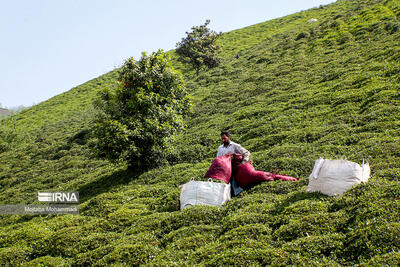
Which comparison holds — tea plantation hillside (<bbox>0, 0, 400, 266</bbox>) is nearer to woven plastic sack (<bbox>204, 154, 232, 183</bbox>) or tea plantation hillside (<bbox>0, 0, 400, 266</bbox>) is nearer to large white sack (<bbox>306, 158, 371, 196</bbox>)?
large white sack (<bbox>306, 158, 371, 196</bbox>)

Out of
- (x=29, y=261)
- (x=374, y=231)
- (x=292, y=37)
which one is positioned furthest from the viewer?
(x=292, y=37)

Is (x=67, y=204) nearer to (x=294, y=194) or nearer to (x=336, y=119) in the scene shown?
(x=294, y=194)

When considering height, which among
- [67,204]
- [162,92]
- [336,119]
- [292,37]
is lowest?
[67,204]

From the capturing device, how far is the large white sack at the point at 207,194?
958 centimetres

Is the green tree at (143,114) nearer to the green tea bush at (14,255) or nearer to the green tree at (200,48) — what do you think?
the green tea bush at (14,255)

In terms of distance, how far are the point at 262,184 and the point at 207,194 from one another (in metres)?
2.27

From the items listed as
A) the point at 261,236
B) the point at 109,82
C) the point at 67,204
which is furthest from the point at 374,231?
the point at 109,82

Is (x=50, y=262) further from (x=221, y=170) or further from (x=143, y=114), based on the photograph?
(x=143, y=114)

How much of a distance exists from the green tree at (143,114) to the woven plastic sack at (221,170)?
6605 millimetres

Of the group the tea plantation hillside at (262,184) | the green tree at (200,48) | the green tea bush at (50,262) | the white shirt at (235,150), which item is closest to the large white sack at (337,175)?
the tea plantation hillside at (262,184)

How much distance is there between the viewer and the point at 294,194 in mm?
8914

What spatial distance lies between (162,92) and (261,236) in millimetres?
11966

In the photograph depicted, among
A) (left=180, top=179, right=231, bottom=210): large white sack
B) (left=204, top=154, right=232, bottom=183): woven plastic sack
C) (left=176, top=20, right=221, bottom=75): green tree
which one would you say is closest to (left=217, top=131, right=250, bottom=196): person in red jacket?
(left=204, top=154, right=232, bottom=183): woven plastic sack

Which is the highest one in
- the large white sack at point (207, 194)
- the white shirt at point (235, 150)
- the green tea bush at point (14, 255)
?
the white shirt at point (235, 150)
